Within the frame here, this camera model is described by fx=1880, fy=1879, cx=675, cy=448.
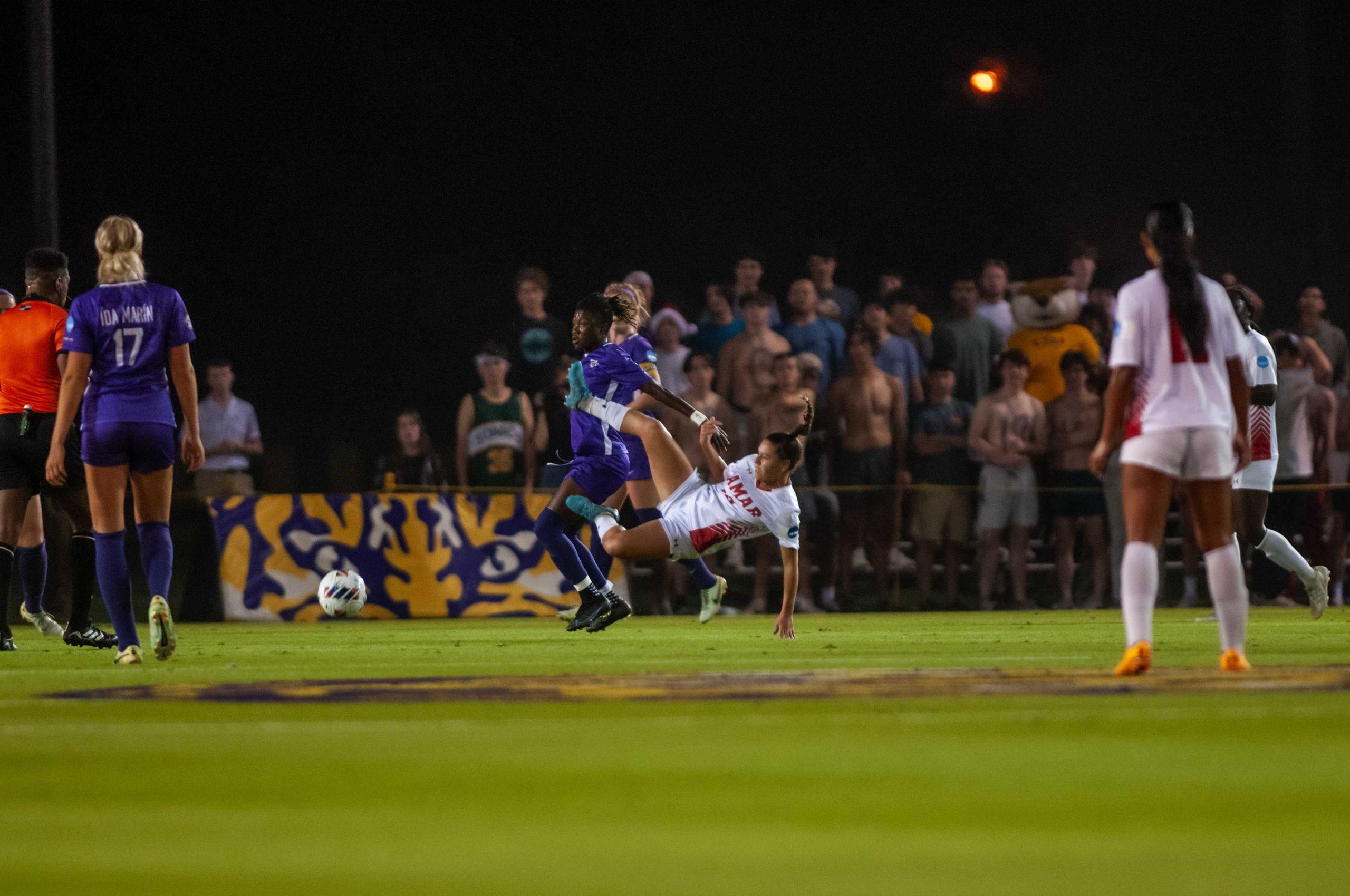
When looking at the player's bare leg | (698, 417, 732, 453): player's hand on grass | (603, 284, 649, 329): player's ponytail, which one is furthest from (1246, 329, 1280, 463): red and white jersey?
the player's bare leg

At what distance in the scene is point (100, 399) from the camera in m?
8.86

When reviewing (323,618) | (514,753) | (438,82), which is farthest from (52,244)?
(514,753)

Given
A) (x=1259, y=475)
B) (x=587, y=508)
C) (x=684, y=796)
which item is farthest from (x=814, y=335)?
(x=684, y=796)

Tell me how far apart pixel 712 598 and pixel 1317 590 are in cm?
407

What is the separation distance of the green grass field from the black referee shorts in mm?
3930

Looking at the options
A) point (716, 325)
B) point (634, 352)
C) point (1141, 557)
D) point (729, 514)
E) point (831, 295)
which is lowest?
point (1141, 557)

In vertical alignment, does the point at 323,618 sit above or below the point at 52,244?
below

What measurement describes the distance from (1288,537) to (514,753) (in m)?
13.7

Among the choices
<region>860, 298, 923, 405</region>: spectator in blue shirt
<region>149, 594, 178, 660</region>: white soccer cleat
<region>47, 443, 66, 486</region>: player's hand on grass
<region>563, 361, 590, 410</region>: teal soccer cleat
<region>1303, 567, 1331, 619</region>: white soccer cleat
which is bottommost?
<region>1303, 567, 1331, 619</region>: white soccer cleat

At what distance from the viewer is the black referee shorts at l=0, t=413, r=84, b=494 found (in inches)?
424

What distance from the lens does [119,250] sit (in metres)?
8.89

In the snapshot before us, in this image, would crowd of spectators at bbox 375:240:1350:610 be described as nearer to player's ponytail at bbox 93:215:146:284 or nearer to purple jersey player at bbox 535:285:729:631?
purple jersey player at bbox 535:285:729:631

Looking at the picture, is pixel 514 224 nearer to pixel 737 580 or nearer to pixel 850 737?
pixel 737 580

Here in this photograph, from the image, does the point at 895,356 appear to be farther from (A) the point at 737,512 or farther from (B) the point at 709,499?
(A) the point at 737,512
